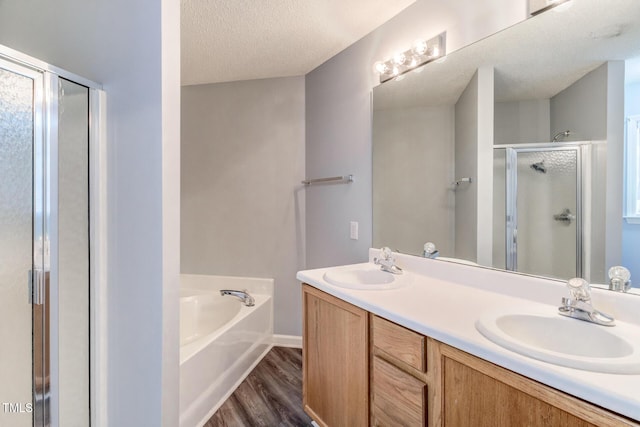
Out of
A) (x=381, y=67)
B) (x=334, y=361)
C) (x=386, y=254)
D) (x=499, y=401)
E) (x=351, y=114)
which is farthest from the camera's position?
(x=351, y=114)

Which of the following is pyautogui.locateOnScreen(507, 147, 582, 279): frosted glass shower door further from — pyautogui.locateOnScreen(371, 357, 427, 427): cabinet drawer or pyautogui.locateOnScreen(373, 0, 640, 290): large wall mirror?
pyautogui.locateOnScreen(371, 357, 427, 427): cabinet drawer

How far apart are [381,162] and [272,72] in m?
1.32

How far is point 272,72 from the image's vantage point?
2.57 m

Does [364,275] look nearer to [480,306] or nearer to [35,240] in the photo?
[480,306]

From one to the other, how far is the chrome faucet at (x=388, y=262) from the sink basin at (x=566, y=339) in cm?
71

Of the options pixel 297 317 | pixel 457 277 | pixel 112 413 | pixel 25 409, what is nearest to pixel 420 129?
pixel 457 277

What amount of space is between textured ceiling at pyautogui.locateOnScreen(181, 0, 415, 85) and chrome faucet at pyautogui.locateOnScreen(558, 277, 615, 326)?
63.1 inches

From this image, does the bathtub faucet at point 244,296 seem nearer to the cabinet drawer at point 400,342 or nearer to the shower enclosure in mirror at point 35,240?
the shower enclosure in mirror at point 35,240

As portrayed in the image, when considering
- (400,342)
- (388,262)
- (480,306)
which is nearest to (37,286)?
(400,342)

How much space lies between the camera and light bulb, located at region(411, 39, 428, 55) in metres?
1.63

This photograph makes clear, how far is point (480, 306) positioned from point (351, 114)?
1528 mm

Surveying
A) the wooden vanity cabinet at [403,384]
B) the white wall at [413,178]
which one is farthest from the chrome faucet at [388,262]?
the wooden vanity cabinet at [403,384]

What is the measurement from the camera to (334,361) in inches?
56.2

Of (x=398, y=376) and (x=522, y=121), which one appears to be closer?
(x=398, y=376)
